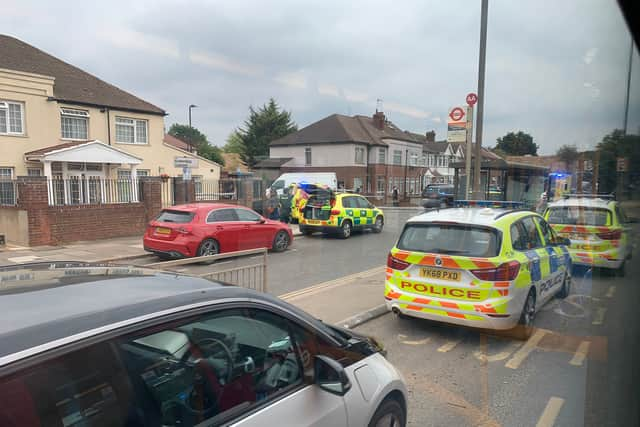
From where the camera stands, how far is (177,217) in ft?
35.9

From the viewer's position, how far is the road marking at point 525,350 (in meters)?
4.79

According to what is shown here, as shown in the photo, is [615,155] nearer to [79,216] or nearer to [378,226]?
[79,216]

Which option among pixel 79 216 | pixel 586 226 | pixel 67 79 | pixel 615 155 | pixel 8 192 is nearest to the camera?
pixel 615 155

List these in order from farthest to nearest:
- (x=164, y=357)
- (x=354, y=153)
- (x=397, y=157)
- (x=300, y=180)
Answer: (x=397, y=157)
(x=354, y=153)
(x=300, y=180)
(x=164, y=357)

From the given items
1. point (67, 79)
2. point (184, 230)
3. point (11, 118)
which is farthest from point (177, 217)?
point (67, 79)

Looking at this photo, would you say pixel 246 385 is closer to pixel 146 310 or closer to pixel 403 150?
pixel 146 310

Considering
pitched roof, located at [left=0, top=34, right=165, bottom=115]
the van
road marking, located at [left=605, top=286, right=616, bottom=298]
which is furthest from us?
the van

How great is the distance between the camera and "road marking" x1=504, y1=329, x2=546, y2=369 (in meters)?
4.79

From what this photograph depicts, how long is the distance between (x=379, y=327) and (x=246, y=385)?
164 inches

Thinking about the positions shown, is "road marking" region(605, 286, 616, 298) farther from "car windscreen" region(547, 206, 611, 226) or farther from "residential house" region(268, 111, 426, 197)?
"residential house" region(268, 111, 426, 197)

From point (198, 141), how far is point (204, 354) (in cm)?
7844

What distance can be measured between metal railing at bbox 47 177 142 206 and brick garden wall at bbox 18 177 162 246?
30cm

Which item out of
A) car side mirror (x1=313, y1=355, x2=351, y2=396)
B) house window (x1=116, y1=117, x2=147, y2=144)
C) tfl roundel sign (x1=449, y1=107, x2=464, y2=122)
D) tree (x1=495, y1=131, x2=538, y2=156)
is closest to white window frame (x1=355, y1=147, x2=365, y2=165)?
house window (x1=116, y1=117, x2=147, y2=144)

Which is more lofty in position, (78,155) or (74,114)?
(74,114)
